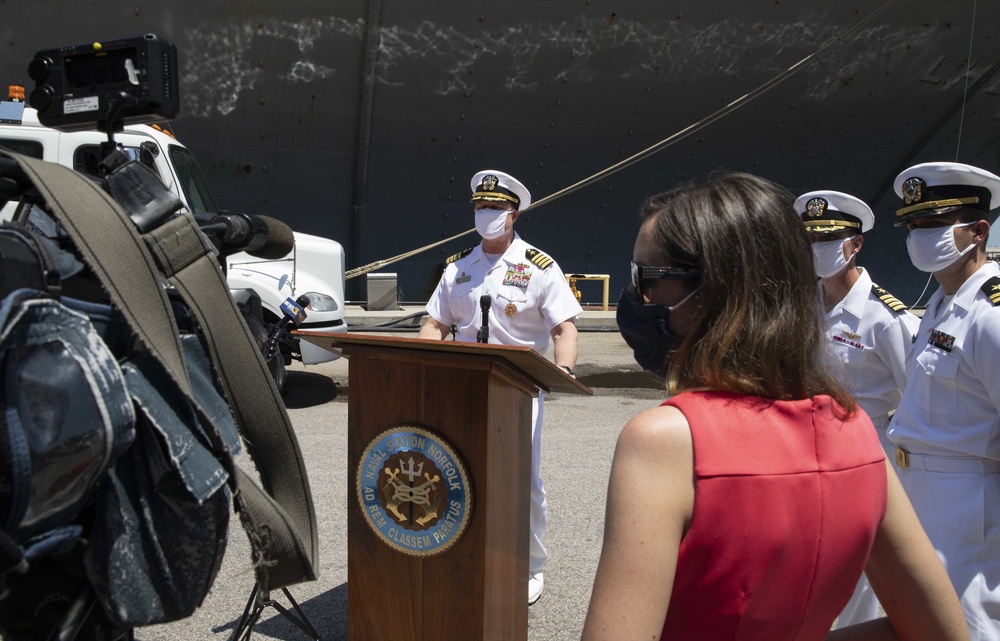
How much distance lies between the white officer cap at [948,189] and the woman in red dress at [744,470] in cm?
186

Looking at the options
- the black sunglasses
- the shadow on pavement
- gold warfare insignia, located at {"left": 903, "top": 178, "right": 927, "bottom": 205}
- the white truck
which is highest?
gold warfare insignia, located at {"left": 903, "top": 178, "right": 927, "bottom": 205}

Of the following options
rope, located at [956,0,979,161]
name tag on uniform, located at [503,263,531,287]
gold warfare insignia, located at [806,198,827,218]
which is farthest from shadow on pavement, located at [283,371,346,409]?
rope, located at [956,0,979,161]

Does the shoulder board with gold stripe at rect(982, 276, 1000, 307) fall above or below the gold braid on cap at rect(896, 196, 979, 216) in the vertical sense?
below

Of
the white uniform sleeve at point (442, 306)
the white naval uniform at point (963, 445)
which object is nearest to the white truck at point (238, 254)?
the white uniform sleeve at point (442, 306)

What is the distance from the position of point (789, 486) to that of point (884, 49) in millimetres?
14541

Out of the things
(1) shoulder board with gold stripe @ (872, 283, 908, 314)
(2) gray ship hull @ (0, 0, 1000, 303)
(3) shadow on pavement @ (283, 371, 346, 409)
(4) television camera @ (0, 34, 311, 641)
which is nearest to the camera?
(4) television camera @ (0, 34, 311, 641)

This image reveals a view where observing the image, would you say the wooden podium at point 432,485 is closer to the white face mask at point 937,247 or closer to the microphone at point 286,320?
the microphone at point 286,320

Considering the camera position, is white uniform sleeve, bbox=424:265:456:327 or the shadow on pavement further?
the shadow on pavement

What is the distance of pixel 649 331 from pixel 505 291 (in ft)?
8.51

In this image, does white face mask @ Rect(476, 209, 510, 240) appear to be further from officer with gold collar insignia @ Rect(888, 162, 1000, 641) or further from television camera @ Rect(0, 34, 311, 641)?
television camera @ Rect(0, 34, 311, 641)

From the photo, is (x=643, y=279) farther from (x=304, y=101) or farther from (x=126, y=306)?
(x=304, y=101)

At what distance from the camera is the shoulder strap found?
1.16m

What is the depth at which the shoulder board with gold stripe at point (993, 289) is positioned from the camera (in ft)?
8.88

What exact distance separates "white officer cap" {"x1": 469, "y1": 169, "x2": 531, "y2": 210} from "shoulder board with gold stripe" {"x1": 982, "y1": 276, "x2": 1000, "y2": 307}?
222cm
